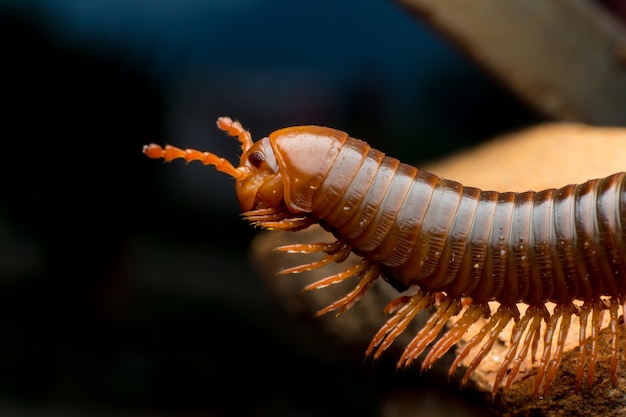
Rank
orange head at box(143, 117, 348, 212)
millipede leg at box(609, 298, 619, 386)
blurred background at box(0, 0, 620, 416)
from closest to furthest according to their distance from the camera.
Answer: millipede leg at box(609, 298, 619, 386), orange head at box(143, 117, 348, 212), blurred background at box(0, 0, 620, 416)

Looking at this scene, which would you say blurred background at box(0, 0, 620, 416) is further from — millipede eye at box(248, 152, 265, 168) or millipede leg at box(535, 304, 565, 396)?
millipede leg at box(535, 304, 565, 396)

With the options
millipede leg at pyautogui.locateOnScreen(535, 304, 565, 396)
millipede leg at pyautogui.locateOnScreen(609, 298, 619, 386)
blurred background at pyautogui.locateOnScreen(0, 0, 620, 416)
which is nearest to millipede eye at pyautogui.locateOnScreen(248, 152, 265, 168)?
millipede leg at pyautogui.locateOnScreen(535, 304, 565, 396)

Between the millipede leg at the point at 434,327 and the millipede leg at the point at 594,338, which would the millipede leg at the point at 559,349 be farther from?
the millipede leg at the point at 434,327

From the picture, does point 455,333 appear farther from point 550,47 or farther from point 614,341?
point 550,47

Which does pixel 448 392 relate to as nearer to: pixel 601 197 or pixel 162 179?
pixel 601 197

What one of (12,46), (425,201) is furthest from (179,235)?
(425,201)

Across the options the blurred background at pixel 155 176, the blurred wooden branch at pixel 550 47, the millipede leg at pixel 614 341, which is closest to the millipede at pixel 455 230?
the millipede leg at pixel 614 341
